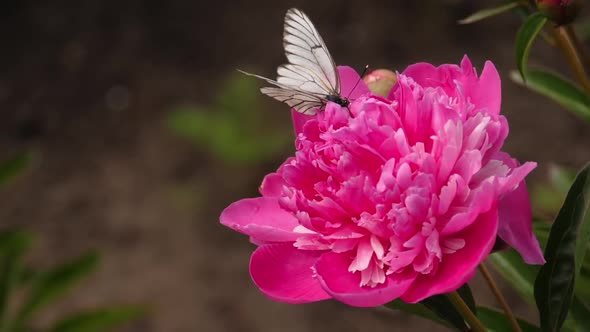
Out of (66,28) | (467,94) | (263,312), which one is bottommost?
(263,312)

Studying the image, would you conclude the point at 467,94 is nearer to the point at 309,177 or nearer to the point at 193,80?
the point at 309,177

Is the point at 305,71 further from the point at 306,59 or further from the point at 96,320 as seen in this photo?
the point at 96,320

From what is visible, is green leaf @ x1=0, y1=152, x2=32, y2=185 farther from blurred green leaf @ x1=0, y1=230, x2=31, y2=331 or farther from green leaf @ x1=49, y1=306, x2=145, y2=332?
green leaf @ x1=49, y1=306, x2=145, y2=332

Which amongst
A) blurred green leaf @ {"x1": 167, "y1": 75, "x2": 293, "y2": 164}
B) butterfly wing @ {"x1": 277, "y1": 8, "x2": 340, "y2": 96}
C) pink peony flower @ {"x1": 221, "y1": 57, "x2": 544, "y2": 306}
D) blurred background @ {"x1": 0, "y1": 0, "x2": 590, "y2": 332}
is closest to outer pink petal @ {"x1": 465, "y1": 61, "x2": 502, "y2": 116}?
pink peony flower @ {"x1": 221, "y1": 57, "x2": 544, "y2": 306}

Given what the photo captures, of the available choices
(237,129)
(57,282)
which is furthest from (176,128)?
(57,282)

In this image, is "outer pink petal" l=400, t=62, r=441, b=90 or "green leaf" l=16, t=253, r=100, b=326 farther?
"green leaf" l=16, t=253, r=100, b=326

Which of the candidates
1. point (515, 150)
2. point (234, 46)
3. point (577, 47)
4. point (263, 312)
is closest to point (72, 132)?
point (234, 46)

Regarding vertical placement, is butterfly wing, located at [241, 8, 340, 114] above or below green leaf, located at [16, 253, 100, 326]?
above
